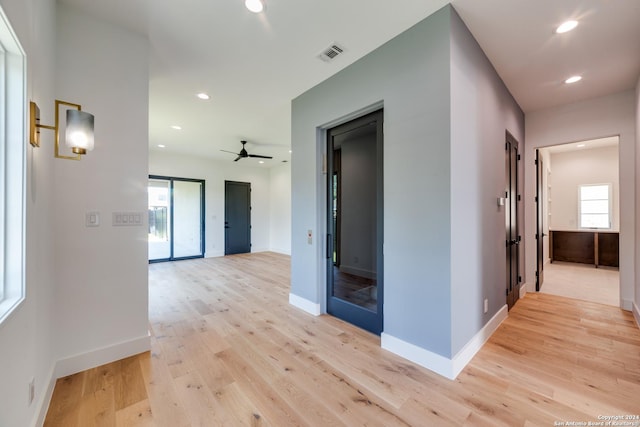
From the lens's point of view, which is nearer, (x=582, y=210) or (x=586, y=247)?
(x=586, y=247)

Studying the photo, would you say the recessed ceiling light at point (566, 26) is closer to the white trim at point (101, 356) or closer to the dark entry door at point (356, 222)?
the dark entry door at point (356, 222)

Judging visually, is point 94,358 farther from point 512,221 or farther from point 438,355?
point 512,221

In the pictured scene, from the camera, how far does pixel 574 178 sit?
6.60m

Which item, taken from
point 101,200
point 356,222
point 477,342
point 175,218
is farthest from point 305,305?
point 175,218


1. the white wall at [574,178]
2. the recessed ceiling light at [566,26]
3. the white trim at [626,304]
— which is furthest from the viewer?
the white wall at [574,178]

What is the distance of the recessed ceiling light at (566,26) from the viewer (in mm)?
2232

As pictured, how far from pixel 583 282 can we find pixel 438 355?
4.83 meters

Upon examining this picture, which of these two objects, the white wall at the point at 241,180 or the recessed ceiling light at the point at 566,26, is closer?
the recessed ceiling light at the point at 566,26

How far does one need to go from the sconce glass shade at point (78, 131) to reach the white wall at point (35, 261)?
169mm

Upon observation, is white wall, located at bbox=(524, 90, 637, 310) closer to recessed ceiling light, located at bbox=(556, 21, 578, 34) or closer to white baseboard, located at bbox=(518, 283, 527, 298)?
white baseboard, located at bbox=(518, 283, 527, 298)

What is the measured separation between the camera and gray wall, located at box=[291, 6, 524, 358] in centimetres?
204

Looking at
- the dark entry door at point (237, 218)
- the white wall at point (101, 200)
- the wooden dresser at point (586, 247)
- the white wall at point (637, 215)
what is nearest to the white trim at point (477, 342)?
the white wall at point (637, 215)

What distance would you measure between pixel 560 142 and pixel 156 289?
709 centimetres

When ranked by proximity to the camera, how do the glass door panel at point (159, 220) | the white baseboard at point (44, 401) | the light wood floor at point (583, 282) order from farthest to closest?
the glass door panel at point (159, 220) < the light wood floor at point (583, 282) < the white baseboard at point (44, 401)
